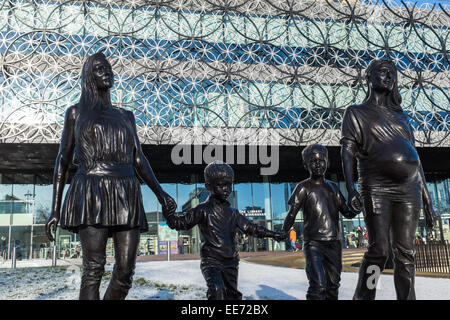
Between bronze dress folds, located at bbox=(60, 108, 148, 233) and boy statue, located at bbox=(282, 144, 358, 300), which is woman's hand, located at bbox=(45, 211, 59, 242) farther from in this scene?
boy statue, located at bbox=(282, 144, 358, 300)

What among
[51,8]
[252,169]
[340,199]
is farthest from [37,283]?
[252,169]

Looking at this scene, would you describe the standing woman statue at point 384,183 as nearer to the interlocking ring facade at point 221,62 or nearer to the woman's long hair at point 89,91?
the woman's long hair at point 89,91

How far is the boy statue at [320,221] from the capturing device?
3590 mm

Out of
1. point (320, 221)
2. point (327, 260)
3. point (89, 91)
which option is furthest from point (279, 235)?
point (89, 91)

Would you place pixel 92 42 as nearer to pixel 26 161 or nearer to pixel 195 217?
pixel 26 161

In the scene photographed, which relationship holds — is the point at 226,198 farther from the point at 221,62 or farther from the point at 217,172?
the point at 221,62

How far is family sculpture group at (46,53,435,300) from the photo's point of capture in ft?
9.10

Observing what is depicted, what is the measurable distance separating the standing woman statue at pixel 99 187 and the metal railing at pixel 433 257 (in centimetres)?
935

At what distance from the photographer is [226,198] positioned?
11.3ft

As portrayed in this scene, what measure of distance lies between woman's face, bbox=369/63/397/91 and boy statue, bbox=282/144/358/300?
829 millimetres

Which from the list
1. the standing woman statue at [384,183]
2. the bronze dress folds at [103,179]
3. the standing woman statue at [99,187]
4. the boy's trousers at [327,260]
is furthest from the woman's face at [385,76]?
the bronze dress folds at [103,179]

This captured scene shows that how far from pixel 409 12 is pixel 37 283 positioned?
68.4ft

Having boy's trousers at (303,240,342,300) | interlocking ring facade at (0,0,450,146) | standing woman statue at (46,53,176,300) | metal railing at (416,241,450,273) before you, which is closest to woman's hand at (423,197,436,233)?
boy's trousers at (303,240,342,300)

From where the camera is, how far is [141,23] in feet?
59.9
